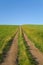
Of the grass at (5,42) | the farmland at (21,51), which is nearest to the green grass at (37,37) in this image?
the farmland at (21,51)

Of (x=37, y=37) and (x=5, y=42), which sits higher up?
(x=5, y=42)

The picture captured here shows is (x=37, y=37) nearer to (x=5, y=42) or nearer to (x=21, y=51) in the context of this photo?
(x=5, y=42)

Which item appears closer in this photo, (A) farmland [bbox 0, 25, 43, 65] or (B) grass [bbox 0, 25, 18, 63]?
(A) farmland [bbox 0, 25, 43, 65]

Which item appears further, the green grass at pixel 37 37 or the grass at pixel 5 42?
the green grass at pixel 37 37

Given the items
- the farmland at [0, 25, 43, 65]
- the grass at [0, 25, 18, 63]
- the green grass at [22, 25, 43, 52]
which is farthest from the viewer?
the green grass at [22, 25, 43, 52]

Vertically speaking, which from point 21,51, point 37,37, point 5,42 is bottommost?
point 37,37

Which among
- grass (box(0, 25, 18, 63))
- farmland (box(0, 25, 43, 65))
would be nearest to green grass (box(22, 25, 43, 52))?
farmland (box(0, 25, 43, 65))

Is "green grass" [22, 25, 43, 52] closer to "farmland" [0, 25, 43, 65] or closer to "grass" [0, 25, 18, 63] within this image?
"farmland" [0, 25, 43, 65]

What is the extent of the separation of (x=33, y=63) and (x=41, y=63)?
69 cm

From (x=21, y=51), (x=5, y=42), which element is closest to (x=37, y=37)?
(x=5, y=42)

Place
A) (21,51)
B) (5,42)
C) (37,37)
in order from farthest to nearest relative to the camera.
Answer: (37,37), (5,42), (21,51)

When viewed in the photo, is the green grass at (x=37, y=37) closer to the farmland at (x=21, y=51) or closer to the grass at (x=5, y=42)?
the farmland at (x=21, y=51)

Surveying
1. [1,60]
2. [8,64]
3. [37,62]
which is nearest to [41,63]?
[37,62]

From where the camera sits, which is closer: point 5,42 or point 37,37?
point 5,42
